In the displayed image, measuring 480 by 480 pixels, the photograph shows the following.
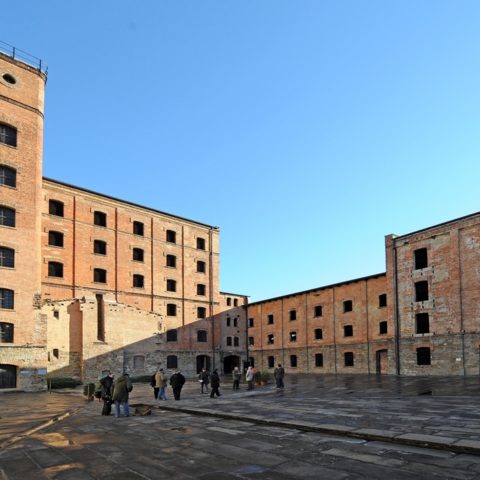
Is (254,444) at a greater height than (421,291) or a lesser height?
lesser

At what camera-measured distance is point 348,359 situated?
44.1 meters

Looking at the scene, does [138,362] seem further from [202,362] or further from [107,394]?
[107,394]

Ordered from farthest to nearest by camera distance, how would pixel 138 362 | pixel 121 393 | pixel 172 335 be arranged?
pixel 172 335 → pixel 138 362 → pixel 121 393

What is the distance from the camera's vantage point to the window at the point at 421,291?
37.2 m

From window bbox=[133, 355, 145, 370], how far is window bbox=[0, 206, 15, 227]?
15.8 metres

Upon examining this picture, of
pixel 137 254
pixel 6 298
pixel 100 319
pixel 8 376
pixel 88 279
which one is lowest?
pixel 8 376

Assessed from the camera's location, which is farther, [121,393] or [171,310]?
[171,310]

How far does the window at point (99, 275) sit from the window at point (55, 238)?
12.3 ft

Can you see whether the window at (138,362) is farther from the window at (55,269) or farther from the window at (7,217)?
the window at (7,217)

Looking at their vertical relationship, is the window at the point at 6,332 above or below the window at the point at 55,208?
below

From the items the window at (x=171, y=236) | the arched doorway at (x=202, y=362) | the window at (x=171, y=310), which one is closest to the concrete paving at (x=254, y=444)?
the window at (x=171, y=310)

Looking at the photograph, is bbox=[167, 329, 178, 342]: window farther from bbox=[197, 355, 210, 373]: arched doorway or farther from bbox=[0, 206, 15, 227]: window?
bbox=[0, 206, 15, 227]: window

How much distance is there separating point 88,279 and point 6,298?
1044 centimetres

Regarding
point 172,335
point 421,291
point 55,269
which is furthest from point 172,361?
point 421,291
